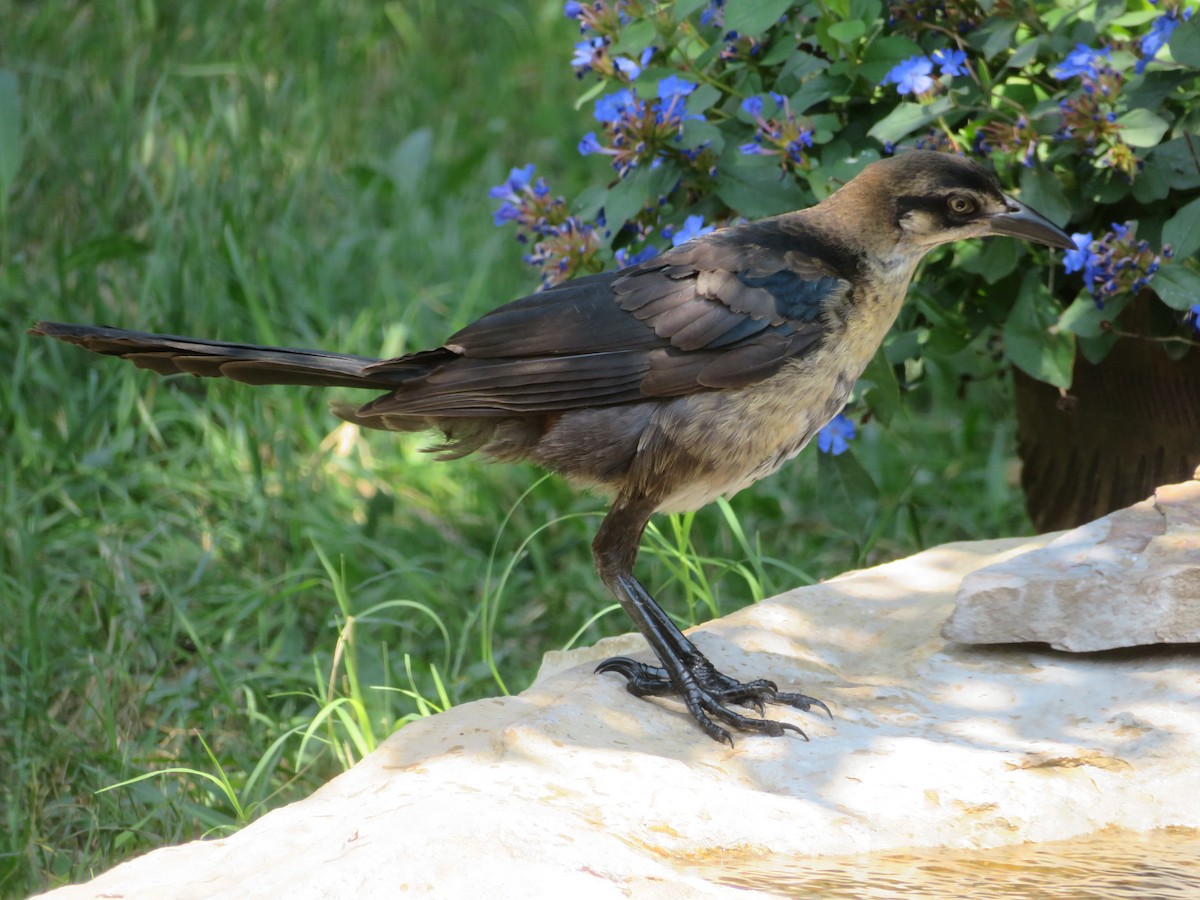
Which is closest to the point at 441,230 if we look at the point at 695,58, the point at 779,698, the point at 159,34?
the point at 159,34

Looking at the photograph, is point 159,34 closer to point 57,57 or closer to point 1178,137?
point 57,57

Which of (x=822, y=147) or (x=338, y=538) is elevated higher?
(x=822, y=147)

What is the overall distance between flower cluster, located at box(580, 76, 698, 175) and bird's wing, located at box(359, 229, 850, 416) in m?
0.45

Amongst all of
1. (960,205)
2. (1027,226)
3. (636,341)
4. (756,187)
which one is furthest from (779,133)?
(636,341)

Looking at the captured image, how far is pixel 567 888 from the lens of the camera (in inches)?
85.6

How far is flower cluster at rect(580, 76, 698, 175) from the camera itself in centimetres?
382

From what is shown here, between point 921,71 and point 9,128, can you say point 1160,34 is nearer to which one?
point 921,71

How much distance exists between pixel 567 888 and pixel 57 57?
5837 mm

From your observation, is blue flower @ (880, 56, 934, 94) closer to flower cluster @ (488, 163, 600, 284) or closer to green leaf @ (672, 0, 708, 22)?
green leaf @ (672, 0, 708, 22)

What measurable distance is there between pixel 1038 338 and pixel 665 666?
1424 mm

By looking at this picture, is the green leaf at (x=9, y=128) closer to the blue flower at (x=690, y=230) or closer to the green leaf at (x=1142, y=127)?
the blue flower at (x=690, y=230)

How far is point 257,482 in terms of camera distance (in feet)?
17.1

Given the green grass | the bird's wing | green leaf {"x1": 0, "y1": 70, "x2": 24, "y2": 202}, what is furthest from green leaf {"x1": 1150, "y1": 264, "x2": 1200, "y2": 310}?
green leaf {"x1": 0, "y1": 70, "x2": 24, "y2": 202}

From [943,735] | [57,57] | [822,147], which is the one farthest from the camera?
[57,57]
